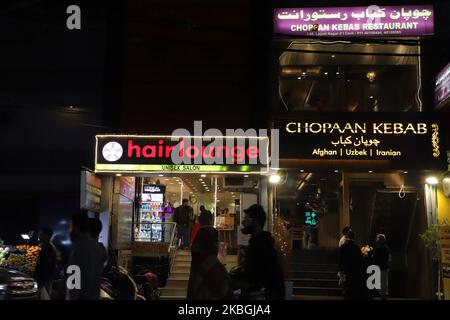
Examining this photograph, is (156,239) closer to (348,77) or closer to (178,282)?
(178,282)

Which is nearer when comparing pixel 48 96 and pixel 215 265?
pixel 215 265

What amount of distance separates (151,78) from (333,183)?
705cm

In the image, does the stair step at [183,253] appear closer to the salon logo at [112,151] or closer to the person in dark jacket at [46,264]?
the salon logo at [112,151]

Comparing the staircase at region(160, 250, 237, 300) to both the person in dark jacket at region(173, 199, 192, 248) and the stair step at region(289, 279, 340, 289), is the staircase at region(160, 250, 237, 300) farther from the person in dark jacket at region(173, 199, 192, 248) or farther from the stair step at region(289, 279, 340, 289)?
the stair step at region(289, 279, 340, 289)

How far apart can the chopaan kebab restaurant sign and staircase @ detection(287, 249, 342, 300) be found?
411 centimetres

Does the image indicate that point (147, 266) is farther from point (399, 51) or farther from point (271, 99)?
point (399, 51)

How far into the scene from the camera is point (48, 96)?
19.8m

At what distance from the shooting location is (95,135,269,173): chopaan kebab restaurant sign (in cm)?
1302

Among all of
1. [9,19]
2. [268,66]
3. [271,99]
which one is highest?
[9,19]

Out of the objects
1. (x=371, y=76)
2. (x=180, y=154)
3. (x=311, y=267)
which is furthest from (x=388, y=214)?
(x=180, y=154)

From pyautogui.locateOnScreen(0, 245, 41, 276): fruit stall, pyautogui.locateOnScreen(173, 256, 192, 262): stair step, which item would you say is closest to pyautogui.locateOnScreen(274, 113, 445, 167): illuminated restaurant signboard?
pyautogui.locateOnScreen(173, 256, 192, 262): stair step

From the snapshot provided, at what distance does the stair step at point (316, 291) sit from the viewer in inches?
593
